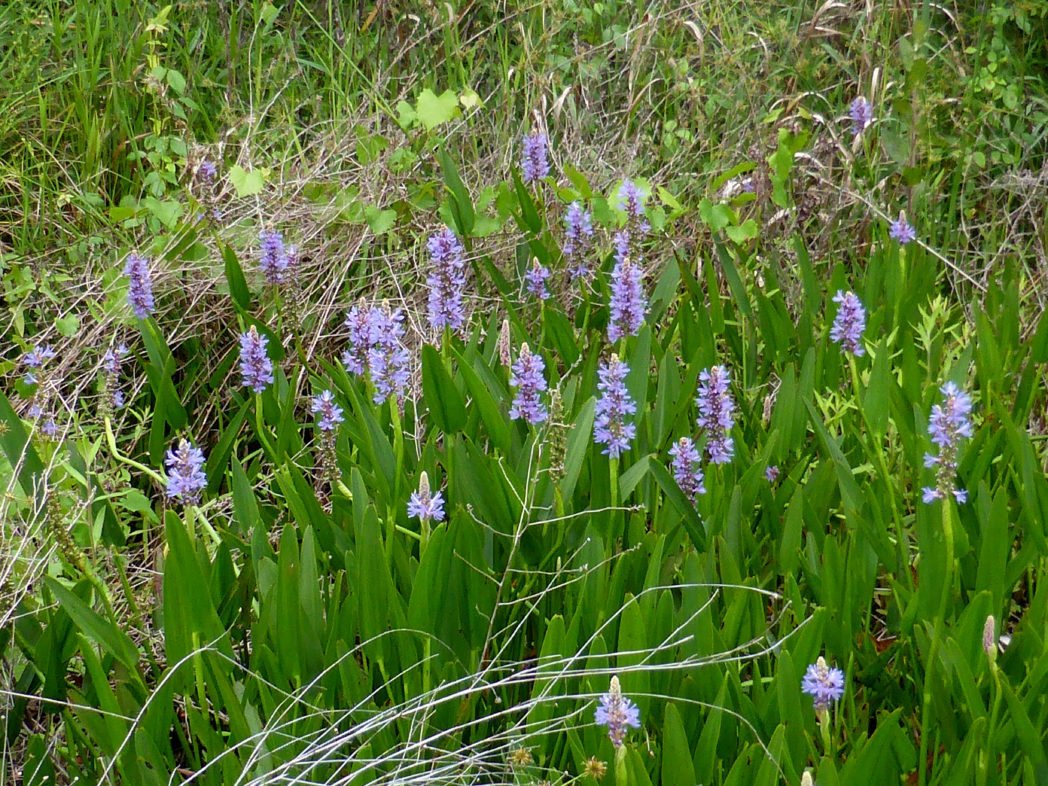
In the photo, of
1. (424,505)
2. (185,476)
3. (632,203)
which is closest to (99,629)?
(185,476)

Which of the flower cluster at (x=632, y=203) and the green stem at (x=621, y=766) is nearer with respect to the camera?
the green stem at (x=621, y=766)

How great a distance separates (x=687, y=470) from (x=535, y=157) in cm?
124

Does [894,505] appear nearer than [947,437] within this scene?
No

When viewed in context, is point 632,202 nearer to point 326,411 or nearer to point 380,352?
point 380,352

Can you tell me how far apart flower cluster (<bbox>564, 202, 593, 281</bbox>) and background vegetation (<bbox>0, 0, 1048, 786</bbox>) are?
0.08 m

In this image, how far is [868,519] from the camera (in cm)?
189

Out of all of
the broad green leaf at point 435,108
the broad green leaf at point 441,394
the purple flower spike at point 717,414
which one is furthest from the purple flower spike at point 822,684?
the broad green leaf at point 435,108

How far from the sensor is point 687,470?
1.91 metres

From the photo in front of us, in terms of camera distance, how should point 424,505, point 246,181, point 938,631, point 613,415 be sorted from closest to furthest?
point 938,631, point 424,505, point 613,415, point 246,181

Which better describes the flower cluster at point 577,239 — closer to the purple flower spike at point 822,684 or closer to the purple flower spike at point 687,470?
the purple flower spike at point 687,470

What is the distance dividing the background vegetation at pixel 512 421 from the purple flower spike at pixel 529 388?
0.15 feet

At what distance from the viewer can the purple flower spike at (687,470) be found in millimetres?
1869

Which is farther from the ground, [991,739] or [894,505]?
[894,505]

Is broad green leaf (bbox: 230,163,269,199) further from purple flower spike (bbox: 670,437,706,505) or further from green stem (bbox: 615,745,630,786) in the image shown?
green stem (bbox: 615,745,630,786)
